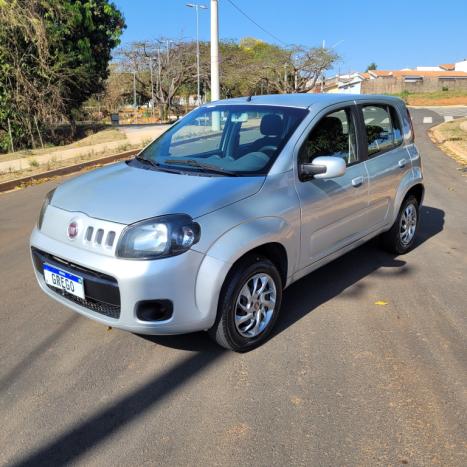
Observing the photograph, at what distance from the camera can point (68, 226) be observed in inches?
125

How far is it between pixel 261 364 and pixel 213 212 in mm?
1079

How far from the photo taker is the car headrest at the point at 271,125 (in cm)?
382

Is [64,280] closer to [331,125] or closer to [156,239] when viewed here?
[156,239]

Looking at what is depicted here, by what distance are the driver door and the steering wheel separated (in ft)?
0.68

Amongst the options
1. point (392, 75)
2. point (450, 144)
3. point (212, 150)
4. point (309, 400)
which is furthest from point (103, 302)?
point (392, 75)

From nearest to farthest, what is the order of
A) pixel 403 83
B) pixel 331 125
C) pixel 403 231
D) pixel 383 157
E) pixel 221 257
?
pixel 221 257, pixel 331 125, pixel 383 157, pixel 403 231, pixel 403 83

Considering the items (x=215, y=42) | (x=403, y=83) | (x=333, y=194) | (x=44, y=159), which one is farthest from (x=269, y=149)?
(x=403, y=83)

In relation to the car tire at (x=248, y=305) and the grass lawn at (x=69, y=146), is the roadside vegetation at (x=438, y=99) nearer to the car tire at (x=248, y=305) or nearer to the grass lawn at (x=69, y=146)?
the grass lawn at (x=69, y=146)

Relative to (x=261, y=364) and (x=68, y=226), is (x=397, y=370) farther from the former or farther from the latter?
(x=68, y=226)

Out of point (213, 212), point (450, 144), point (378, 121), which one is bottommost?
point (450, 144)

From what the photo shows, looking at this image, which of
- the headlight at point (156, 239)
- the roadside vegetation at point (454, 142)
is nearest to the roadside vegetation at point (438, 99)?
the roadside vegetation at point (454, 142)

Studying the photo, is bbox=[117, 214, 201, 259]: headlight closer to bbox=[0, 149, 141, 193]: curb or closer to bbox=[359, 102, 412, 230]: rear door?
bbox=[359, 102, 412, 230]: rear door

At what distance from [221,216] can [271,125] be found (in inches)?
47.5

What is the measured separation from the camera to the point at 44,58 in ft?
62.3
